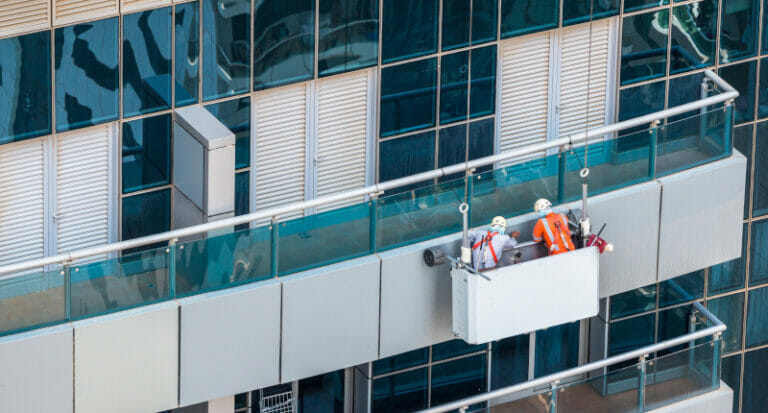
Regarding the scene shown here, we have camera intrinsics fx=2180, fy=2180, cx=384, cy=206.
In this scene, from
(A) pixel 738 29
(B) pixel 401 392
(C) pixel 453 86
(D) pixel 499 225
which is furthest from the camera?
(A) pixel 738 29

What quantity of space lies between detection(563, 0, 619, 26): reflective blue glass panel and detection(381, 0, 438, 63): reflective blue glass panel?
7.13 feet

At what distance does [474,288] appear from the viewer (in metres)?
27.4

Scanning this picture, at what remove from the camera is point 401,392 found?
31047 mm

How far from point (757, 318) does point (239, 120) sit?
34.0 ft

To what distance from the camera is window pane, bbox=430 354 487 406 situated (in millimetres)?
31359

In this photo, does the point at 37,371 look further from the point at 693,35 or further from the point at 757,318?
the point at 757,318

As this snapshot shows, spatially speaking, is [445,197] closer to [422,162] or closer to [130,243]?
[422,162]

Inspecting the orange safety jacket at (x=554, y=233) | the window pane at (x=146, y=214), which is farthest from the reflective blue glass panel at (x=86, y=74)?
the orange safety jacket at (x=554, y=233)

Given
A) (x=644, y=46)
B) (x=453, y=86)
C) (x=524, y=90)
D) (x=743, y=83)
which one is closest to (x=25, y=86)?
(x=453, y=86)

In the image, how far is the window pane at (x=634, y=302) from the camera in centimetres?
3266

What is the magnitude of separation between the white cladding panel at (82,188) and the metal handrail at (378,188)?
0.81 metres

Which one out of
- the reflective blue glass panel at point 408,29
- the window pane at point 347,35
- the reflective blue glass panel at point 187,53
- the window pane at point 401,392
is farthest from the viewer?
the window pane at point 401,392

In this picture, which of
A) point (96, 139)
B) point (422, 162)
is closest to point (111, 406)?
point (96, 139)

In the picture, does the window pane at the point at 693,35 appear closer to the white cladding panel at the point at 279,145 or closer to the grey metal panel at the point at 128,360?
the white cladding panel at the point at 279,145
